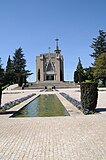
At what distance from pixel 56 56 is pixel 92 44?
499 inches

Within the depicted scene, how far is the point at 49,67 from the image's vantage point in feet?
248

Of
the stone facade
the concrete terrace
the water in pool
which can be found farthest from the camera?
the stone facade

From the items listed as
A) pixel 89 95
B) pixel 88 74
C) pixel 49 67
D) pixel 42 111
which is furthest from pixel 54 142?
pixel 49 67

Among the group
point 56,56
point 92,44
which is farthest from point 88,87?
point 56,56

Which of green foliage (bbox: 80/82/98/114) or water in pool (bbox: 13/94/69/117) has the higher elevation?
green foliage (bbox: 80/82/98/114)

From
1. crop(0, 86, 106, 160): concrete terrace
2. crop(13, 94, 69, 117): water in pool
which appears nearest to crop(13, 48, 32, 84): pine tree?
crop(13, 94, 69, 117): water in pool

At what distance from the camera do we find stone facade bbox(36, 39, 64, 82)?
7388cm

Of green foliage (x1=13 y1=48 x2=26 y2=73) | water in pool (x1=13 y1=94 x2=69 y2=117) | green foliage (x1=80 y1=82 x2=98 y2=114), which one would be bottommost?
water in pool (x1=13 y1=94 x2=69 y2=117)

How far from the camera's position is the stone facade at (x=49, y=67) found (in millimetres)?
73875

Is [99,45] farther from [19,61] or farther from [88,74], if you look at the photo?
[19,61]

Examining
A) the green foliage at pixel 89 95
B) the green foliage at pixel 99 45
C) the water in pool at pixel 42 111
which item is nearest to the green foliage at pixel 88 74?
the green foliage at pixel 99 45

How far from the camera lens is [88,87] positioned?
11.7m

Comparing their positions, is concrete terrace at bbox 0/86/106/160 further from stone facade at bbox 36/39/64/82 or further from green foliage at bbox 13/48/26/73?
green foliage at bbox 13/48/26/73

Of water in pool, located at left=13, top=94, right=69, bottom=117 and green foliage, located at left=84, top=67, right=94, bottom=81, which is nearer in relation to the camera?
water in pool, located at left=13, top=94, right=69, bottom=117
